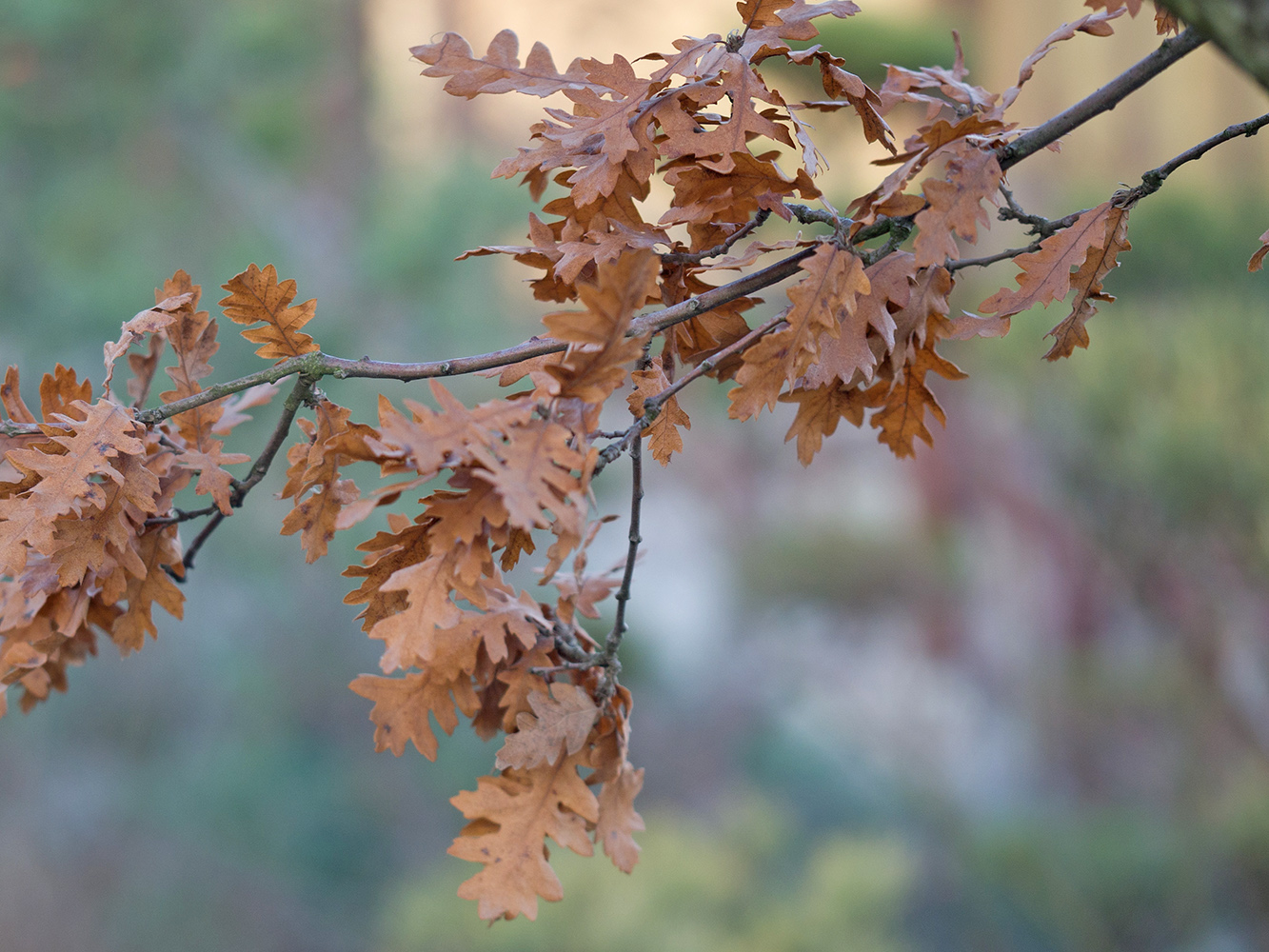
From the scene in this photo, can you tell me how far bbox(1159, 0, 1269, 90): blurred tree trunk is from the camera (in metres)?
0.21

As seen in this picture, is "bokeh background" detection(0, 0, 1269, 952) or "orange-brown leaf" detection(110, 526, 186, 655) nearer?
"orange-brown leaf" detection(110, 526, 186, 655)

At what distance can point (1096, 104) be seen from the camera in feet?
0.91

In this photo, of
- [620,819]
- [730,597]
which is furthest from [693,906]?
[620,819]

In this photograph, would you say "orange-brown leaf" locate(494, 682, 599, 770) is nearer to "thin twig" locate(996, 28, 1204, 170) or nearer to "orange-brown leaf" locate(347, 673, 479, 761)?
"orange-brown leaf" locate(347, 673, 479, 761)

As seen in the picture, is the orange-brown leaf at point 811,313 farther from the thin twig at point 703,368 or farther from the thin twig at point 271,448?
the thin twig at point 271,448

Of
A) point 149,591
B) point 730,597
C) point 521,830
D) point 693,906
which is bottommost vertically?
point 521,830

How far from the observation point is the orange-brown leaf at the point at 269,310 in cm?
30

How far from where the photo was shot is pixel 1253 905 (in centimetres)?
174

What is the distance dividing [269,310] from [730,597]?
9.00 feet

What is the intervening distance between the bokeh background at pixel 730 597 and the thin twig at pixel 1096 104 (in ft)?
4.50

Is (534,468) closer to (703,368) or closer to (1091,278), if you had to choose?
(703,368)

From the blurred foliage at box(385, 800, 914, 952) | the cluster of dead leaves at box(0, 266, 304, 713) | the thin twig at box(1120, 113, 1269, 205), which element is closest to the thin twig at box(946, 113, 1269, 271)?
the thin twig at box(1120, 113, 1269, 205)

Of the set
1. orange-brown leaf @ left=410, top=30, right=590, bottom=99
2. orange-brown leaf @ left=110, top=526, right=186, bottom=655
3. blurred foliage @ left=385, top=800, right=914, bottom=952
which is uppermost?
blurred foliage @ left=385, top=800, right=914, bottom=952

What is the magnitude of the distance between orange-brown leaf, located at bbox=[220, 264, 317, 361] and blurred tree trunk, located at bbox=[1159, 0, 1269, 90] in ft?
0.76
